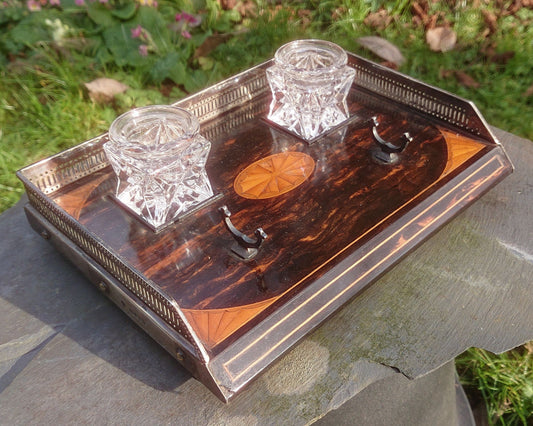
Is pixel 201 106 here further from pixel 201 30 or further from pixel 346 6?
pixel 346 6

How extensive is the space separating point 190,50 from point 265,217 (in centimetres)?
223

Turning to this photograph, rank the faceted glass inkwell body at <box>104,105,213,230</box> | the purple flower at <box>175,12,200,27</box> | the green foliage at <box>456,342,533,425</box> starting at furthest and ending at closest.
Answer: the purple flower at <box>175,12,200,27</box> → the green foliage at <box>456,342,533,425</box> → the faceted glass inkwell body at <box>104,105,213,230</box>

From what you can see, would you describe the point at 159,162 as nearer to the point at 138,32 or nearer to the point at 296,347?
the point at 296,347

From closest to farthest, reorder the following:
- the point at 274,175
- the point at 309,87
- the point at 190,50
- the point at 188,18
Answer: the point at 274,175 < the point at 309,87 < the point at 188,18 < the point at 190,50

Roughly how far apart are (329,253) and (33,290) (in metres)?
0.93

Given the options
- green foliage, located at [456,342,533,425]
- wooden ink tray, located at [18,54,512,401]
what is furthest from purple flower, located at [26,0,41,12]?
green foliage, located at [456,342,533,425]

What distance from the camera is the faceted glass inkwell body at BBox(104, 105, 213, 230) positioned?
6.54 feet

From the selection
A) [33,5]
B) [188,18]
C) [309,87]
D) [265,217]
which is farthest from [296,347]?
[33,5]

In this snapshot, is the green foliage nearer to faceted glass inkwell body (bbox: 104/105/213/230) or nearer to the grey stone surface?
the grey stone surface

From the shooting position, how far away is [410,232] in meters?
2.01

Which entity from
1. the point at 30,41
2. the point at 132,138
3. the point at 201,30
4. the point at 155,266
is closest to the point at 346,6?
the point at 201,30

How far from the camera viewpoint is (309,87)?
2.34 metres

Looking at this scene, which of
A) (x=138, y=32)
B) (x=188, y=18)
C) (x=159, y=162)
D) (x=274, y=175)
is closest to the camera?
(x=159, y=162)

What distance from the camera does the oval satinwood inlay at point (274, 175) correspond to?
2166 mm
